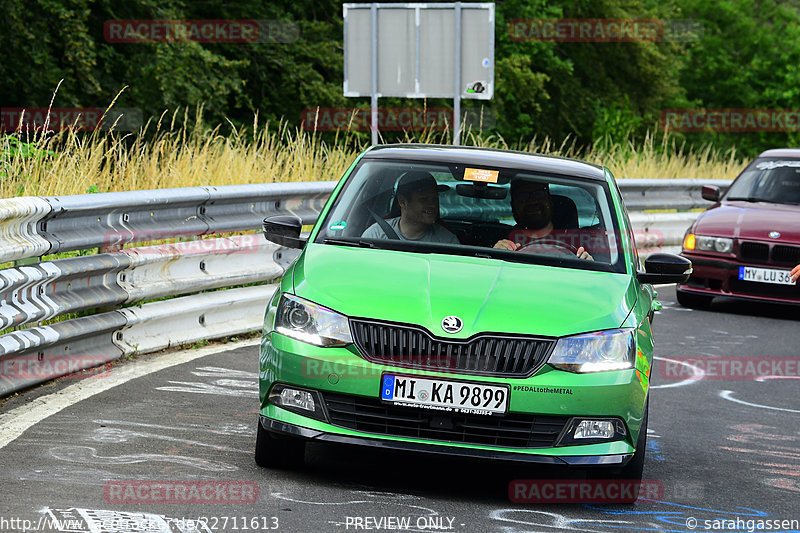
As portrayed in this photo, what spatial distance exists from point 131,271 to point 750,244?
22.0 ft

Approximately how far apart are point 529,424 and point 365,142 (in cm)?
2463

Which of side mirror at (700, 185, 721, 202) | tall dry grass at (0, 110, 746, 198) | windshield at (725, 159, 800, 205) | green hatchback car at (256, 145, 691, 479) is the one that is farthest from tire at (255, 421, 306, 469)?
windshield at (725, 159, 800, 205)

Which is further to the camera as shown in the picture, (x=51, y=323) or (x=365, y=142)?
(x=365, y=142)

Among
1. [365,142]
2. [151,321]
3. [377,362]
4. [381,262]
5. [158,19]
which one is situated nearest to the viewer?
[377,362]

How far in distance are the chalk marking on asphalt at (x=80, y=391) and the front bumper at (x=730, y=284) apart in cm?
549

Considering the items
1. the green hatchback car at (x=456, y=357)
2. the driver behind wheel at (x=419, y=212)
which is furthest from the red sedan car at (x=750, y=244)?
the green hatchback car at (x=456, y=357)

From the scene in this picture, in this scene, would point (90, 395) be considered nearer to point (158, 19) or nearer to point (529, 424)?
point (529, 424)

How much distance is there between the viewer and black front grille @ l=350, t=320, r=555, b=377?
5.65 meters

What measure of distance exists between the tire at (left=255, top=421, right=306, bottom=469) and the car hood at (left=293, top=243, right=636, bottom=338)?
24.9 inches

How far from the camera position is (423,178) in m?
7.08

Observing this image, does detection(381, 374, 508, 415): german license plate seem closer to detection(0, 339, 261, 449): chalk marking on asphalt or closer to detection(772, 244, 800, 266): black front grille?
detection(0, 339, 261, 449): chalk marking on asphalt

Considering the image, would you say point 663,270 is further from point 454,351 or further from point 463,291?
point 454,351

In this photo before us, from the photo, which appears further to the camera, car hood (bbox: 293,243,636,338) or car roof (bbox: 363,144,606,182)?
car roof (bbox: 363,144,606,182)

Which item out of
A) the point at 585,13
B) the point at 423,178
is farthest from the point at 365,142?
the point at 423,178
